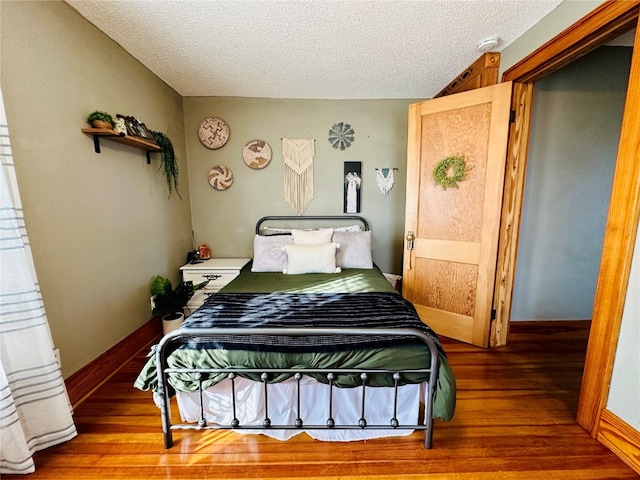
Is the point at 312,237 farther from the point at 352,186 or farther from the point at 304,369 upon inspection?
the point at 304,369

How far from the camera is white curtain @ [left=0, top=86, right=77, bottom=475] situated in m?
1.17

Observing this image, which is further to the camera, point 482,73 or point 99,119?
point 482,73

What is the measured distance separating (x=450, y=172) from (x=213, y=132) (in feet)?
8.22

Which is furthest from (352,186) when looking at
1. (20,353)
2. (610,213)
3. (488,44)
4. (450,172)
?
(20,353)

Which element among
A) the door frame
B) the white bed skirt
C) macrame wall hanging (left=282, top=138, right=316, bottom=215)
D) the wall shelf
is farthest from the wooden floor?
macrame wall hanging (left=282, top=138, right=316, bottom=215)

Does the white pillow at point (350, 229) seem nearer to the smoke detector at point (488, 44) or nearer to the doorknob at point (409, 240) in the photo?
the doorknob at point (409, 240)

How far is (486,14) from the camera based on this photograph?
174cm

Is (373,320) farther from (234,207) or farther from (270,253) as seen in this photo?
(234,207)

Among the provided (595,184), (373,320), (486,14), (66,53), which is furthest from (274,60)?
(595,184)

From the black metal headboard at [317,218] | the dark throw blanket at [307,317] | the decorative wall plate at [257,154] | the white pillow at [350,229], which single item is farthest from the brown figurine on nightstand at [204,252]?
the white pillow at [350,229]

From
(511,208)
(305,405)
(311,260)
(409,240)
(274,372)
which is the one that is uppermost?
(511,208)

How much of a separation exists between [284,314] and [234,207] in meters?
1.98

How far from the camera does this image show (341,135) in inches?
123

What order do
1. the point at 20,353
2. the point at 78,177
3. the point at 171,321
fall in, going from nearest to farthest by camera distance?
the point at 20,353 < the point at 78,177 < the point at 171,321
